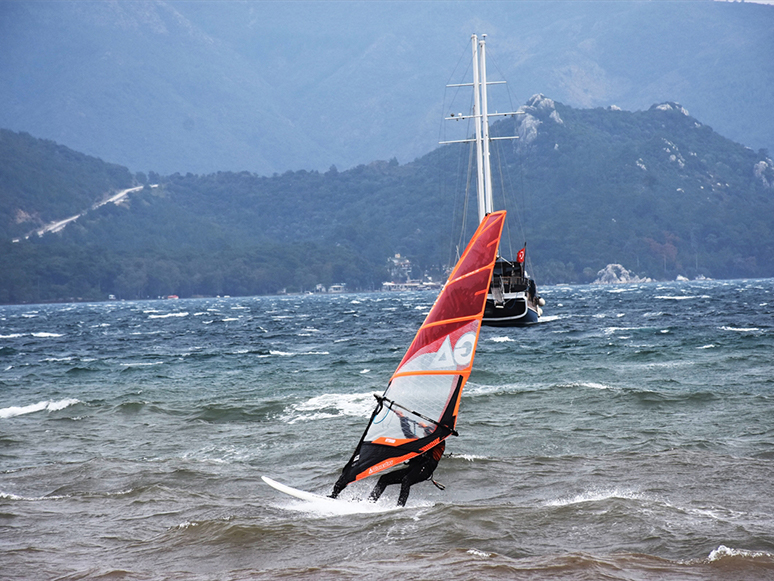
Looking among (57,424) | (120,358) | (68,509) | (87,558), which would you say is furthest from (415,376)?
(120,358)

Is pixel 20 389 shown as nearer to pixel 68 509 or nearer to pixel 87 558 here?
pixel 68 509

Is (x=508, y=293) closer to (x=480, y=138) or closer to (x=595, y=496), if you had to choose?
(x=480, y=138)

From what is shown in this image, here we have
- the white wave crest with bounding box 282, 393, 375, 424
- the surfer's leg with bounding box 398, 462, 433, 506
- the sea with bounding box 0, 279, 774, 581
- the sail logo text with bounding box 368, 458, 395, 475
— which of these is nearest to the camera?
the sea with bounding box 0, 279, 774, 581

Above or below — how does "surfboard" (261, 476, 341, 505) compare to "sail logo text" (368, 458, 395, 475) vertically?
A: below

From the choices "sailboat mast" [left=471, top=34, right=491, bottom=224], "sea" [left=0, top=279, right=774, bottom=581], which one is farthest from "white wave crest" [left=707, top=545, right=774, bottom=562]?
"sailboat mast" [left=471, top=34, right=491, bottom=224]

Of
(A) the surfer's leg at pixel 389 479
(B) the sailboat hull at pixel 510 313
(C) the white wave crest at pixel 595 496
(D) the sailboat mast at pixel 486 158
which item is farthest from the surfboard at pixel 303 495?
(D) the sailboat mast at pixel 486 158

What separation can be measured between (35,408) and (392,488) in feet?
44.7

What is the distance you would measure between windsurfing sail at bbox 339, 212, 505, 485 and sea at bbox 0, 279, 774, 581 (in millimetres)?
1159

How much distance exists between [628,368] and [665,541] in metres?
17.9

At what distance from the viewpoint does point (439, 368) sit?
37.2 feet

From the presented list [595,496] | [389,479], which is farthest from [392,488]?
[595,496]

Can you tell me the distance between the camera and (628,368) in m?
26.8

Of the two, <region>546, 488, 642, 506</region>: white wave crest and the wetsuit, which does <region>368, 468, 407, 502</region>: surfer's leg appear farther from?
<region>546, 488, 642, 506</region>: white wave crest

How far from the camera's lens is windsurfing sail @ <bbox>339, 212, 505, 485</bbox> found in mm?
10930
